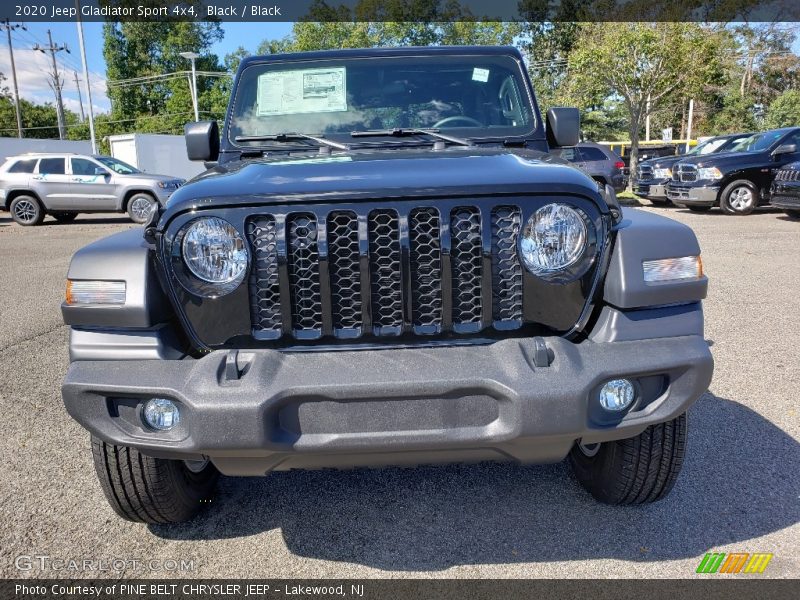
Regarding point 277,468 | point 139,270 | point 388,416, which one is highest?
point 139,270

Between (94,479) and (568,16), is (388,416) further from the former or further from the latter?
(568,16)

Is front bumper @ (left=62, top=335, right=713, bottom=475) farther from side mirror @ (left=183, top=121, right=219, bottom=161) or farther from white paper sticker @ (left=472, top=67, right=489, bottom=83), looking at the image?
white paper sticker @ (left=472, top=67, right=489, bottom=83)

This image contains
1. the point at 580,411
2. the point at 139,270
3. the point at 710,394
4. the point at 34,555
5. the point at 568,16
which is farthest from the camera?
the point at 568,16

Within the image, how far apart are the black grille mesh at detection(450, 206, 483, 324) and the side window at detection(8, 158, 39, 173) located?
16.2 m

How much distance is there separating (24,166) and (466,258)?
53.7 ft

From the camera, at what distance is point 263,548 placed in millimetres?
2506

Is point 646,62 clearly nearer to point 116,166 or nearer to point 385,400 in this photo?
point 116,166

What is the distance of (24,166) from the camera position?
1528 cm

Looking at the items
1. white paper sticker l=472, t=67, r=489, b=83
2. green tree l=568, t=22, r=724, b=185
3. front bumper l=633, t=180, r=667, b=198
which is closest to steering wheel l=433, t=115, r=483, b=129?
white paper sticker l=472, t=67, r=489, b=83

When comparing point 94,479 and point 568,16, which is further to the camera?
point 568,16

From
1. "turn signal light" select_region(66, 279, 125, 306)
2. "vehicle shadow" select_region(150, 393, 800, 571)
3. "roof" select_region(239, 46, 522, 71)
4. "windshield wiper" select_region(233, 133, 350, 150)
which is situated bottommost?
"vehicle shadow" select_region(150, 393, 800, 571)

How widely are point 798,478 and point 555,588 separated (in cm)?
145

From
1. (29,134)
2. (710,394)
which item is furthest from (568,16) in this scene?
(29,134)

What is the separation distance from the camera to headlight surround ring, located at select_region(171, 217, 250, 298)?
2.11m
